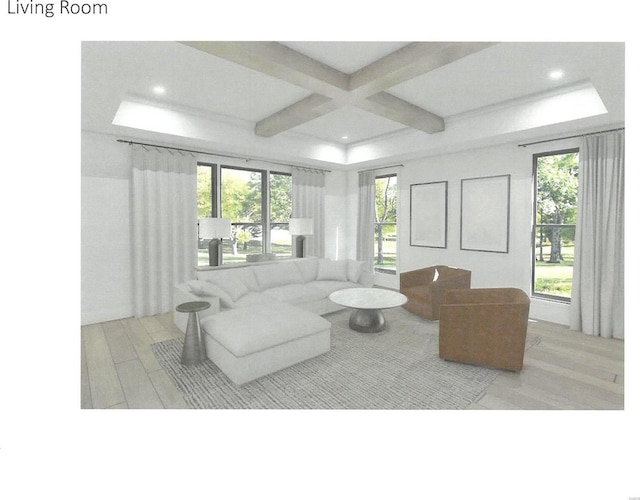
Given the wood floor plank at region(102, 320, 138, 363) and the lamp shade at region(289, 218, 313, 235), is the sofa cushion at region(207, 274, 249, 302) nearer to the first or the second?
the wood floor plank at region(102, 320, 138, 363)

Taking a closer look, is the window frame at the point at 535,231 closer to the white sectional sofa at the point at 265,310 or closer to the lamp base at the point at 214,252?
the white sectional sofa at the point at 265,310

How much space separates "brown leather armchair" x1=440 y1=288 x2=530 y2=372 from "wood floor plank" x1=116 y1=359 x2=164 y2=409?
2.25 metres

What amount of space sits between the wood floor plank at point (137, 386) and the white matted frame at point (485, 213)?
14.2 ft

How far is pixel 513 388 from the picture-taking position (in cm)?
225

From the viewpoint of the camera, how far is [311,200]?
5.75m

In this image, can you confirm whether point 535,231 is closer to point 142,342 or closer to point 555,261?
point 555,261

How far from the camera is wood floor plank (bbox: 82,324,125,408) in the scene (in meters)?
2.13

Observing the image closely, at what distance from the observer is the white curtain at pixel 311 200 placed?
218 inches

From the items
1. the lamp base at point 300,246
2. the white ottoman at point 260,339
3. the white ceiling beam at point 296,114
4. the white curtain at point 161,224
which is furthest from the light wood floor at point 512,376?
the white ceiling beam at point 296,114
